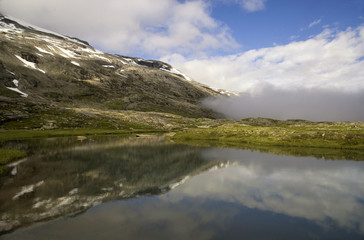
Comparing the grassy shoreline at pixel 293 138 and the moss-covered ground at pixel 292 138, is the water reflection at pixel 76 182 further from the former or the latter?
the grassy shoreline at pixel 293 138

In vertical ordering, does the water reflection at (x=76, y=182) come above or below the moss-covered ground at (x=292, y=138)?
below

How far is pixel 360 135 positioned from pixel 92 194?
85142 mm

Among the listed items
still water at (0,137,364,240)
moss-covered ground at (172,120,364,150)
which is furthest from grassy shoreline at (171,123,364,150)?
still water at (0,137,364,240)

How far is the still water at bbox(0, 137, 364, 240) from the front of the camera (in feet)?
61.8

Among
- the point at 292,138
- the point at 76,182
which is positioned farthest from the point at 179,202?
the point at 292,138

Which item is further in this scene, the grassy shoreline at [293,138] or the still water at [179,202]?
the grassy shoreline at [293,138]

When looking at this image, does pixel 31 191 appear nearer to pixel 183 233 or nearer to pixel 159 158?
pixel 183 233

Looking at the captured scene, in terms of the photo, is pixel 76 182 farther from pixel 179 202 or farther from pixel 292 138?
pixel 292 138

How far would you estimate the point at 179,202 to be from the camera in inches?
1021

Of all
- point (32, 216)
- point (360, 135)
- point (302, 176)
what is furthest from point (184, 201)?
point (360, 135)

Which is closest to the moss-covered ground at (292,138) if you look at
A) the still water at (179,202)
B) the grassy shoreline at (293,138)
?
the grassy shoreline at (293,138)

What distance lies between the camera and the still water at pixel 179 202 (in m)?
18.8

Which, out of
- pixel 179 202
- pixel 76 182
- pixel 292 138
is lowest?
pixel 76 182

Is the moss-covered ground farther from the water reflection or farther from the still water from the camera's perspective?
the water reflection
